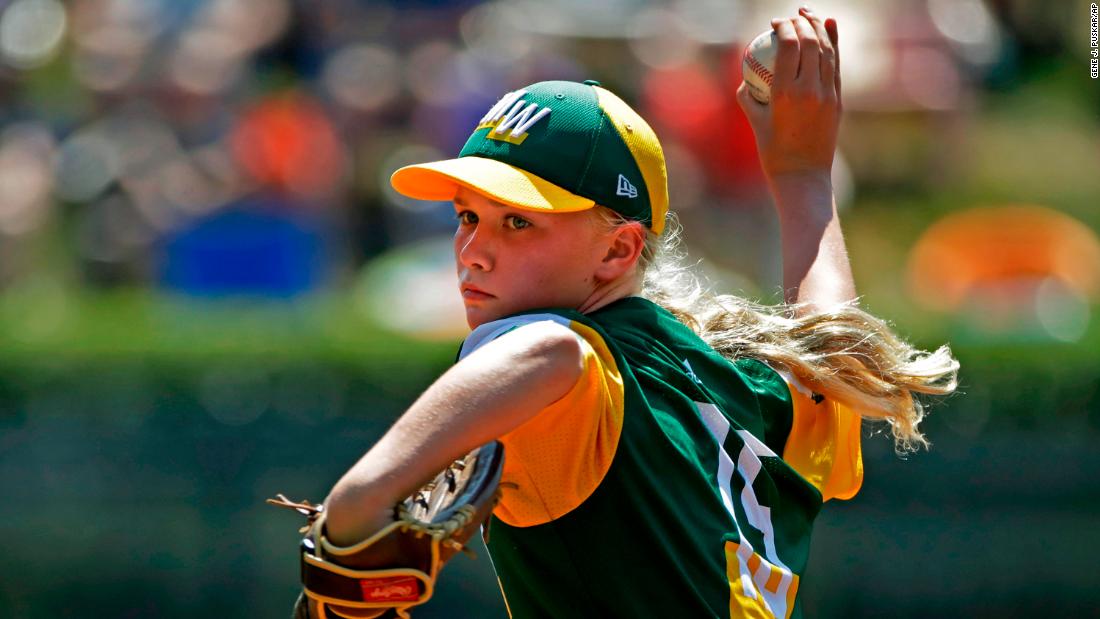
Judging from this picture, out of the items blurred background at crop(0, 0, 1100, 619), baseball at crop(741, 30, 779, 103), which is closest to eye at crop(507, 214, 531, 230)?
baseball at crop(741, 30, 779, 103)

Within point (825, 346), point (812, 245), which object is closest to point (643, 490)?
point (825, 346)

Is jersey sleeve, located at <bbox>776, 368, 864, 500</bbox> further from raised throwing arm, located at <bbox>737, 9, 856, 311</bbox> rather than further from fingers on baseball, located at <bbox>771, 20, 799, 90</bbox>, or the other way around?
fingers on baseball, located at <bbox>771, 20, 799, 90</bbox>

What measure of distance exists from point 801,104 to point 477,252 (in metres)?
0.85

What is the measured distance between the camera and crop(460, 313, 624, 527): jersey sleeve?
193cm

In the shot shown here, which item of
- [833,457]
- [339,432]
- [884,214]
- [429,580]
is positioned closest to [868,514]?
[339,432]

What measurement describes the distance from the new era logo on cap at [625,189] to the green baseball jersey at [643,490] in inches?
6.8

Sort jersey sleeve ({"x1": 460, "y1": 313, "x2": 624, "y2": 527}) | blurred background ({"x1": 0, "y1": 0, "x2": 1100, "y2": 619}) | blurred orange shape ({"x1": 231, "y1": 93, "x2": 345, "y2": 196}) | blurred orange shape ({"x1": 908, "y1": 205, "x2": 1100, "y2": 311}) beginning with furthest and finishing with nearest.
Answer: blurred orange shape ({"x1": 231, "y1": 93, "x2": 345, "y2": 196}) → blurred orange shape ({"x1": 908, "y1": 205, "x2": 1100, "y2": 311}) → blurred background ({"x1": 0, "y1": 0, "x2": 1100, "y2": 619}) → jersey sleeve ({"x1": 460, "y1": 313, "x2": 624, "y2": 527})

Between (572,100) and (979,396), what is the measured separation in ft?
14.2

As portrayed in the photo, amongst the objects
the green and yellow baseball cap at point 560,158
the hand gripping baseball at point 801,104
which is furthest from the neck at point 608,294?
the hand gripping baseball at point 801,104

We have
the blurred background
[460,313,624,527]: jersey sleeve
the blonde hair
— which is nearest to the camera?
[460,313,624,527]: jersey sleeve

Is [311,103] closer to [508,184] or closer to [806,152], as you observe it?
[806,152]

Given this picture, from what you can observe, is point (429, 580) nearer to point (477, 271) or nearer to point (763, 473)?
point (477, 271)

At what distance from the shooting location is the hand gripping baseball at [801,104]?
8.71 ft

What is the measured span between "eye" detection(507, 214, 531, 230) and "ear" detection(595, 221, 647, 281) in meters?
0.15
